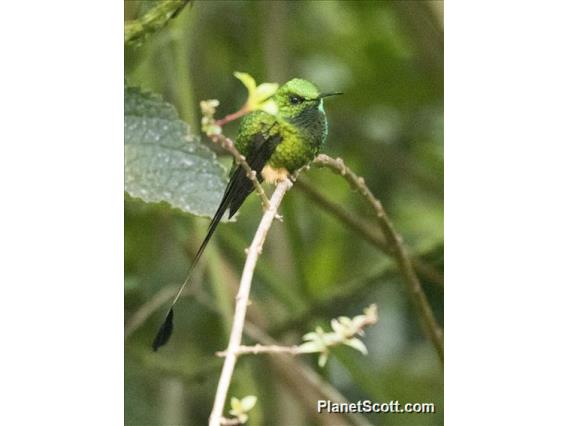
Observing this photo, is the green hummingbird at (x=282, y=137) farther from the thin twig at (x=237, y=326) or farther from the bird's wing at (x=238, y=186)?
the thin twig at (x=237, y=326)

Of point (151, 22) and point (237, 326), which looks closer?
point (237, 326)

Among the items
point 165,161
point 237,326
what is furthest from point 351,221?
point 237,326

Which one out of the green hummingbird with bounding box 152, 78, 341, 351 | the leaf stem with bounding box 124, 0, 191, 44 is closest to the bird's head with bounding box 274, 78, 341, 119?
the green hummingbird with bounding box 152, 78, 341, 351

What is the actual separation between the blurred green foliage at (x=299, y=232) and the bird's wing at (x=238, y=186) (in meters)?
0.05

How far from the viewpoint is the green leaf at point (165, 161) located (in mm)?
1042

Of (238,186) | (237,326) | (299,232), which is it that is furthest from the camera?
(299,232)

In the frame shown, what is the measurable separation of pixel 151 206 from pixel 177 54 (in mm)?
197

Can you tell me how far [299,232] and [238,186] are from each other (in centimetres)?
23

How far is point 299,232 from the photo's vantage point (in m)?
1.26

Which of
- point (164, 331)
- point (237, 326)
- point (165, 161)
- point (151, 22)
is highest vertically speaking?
point (151, 22)

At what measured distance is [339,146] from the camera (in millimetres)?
1271

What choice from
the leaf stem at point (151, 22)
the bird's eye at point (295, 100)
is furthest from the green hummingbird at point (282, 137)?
the leaf stem at point (151, 22)

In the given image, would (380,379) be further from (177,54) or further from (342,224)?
(177,54)

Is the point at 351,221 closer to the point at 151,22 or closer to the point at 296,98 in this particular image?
the point at 296,98
